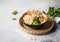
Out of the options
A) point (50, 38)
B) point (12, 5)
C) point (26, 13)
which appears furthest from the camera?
point (12, 5)

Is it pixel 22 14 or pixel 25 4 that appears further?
pixel 25 4

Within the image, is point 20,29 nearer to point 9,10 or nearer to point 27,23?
point 27,23

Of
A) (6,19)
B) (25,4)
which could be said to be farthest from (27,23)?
(25,4)

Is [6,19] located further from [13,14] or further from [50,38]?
[50,38]

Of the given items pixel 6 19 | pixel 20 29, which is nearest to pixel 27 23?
pixel 20 29

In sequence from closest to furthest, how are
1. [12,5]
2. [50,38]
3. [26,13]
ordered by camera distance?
[50,38] → [26,13] → [12,5]

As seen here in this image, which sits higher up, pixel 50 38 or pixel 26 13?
pixel 26 13
